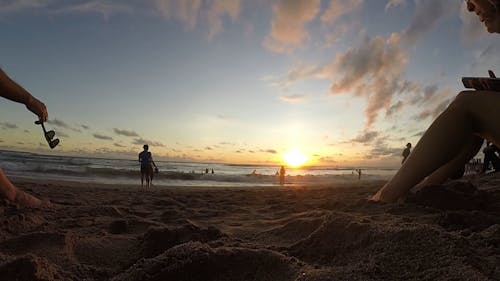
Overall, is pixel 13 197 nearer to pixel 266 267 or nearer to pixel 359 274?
pixel 266 267

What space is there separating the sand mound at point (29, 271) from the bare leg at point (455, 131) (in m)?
1.96

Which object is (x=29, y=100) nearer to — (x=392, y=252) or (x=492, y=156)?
(x=392, y=252)

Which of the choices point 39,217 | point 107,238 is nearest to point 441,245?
point 107,238

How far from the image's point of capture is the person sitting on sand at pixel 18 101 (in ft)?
11.4

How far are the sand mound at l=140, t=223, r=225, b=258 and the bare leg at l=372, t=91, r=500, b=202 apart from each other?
4.20ft

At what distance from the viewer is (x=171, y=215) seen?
426 cm

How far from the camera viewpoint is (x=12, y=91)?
355 centimetres

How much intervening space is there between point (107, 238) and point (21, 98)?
6.75 feet

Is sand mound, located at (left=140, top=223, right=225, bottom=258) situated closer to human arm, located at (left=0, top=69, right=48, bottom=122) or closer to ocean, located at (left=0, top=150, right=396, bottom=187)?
human arm, located at (left=0, top=69, right=48, bottom=122)

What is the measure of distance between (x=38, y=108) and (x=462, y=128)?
3741mm

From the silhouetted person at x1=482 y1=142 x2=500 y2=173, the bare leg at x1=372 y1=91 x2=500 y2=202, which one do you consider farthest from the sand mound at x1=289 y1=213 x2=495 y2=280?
the silhouetted person at x1=482 y1=142 x2=500 y2=173

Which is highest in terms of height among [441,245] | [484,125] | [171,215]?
[484,125]

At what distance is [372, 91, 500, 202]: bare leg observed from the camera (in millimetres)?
1865

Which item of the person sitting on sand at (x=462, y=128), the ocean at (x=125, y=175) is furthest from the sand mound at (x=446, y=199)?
the ocean at (x=125, y=175)
